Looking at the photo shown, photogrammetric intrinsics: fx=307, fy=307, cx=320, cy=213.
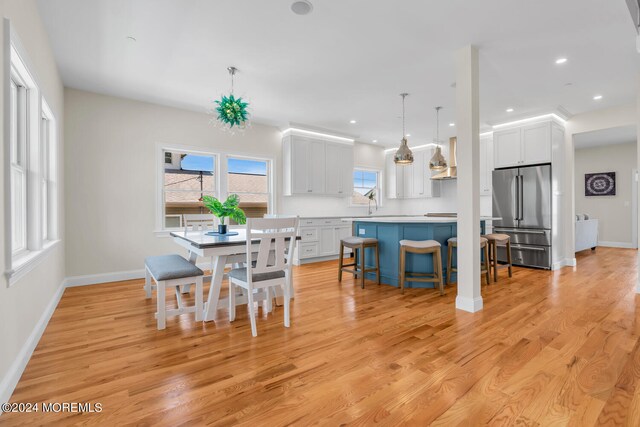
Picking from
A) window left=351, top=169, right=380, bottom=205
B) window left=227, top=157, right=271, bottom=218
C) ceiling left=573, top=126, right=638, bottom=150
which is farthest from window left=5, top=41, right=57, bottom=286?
ceiling left=573, top=126, right=638, bottom=150

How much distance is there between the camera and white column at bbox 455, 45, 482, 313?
305 centimetres

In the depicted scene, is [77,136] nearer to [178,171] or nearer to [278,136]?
[178,171]

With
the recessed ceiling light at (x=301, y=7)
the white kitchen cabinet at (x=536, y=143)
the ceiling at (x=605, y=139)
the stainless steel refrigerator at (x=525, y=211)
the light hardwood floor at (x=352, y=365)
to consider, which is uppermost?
the recessed ceiling light at (x=301, y=7)

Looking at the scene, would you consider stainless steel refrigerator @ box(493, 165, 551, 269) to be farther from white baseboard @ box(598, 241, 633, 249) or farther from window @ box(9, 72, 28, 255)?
window @ box(9, 72, 28, 255)

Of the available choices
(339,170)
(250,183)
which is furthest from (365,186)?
(250,183)

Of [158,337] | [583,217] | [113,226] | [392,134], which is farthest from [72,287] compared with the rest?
[583,217]

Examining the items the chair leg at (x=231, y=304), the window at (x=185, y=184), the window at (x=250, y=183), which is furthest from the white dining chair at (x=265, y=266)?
the window at (x=250, y=183)

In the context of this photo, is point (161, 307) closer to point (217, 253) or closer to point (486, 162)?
point (217, 253)

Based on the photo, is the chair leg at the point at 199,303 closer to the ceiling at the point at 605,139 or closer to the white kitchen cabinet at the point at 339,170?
the white kitchen cabinet at the point at 339,170

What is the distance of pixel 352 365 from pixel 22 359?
2148 mm

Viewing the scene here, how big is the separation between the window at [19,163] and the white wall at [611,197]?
1099cm

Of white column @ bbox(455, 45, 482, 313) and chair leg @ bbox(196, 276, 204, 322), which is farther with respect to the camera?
white column @ bbox(455, 45, 482, 313)

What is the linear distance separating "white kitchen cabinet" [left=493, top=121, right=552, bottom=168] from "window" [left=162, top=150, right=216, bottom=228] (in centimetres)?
520

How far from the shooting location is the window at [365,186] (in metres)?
7.60
